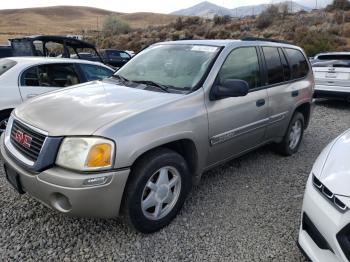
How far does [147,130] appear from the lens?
276cm

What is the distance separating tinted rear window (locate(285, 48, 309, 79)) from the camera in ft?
16.4

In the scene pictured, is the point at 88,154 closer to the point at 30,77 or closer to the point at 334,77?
the point at 30,77

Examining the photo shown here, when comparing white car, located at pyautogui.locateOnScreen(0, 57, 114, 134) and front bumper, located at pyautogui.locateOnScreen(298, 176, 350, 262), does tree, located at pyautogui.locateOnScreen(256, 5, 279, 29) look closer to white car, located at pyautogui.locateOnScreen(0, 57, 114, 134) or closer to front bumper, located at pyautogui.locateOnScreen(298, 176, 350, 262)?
white car, located at pyautogui.locateOnScreen(0, 57, 114, 134)

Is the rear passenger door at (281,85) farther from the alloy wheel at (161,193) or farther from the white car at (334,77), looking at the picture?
the white car at (334,77)

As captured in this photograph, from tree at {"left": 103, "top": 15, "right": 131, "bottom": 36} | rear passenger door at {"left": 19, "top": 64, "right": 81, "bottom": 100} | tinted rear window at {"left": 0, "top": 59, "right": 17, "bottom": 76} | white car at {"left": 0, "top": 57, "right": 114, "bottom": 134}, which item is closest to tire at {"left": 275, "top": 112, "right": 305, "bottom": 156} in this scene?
white car at {"left": 0, "top": 57, "right": 114, "bottom": 134}

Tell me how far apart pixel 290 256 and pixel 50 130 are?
2.20 m

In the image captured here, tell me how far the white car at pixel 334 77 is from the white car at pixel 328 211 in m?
6.41

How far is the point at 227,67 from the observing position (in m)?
3.70

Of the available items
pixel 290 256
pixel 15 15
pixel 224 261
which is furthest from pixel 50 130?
pixel 15 15

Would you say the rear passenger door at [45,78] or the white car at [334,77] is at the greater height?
the rear passenger door at [45,78]

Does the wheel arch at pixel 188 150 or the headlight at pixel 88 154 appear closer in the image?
the headlight at pixel 88 154

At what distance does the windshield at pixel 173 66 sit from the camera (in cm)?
351

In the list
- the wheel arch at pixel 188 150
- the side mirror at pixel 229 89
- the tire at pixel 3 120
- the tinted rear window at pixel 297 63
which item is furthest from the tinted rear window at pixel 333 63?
the tire at pixel 3 120

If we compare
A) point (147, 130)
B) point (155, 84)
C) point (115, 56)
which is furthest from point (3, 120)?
point (115, 56)
